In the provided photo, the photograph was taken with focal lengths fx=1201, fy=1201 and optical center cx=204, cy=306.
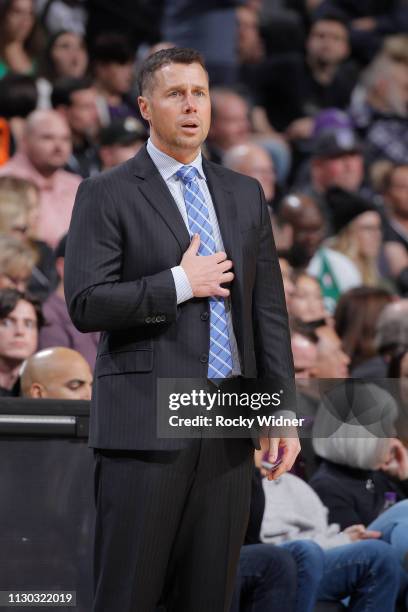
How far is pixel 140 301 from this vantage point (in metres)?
2.36

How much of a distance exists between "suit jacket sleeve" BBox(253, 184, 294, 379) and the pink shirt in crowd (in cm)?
365

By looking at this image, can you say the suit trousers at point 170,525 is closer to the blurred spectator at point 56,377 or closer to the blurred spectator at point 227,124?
the blurred spectator at point 56,377

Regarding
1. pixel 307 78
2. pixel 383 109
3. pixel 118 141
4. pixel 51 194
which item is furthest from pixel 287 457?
pixel 307 78

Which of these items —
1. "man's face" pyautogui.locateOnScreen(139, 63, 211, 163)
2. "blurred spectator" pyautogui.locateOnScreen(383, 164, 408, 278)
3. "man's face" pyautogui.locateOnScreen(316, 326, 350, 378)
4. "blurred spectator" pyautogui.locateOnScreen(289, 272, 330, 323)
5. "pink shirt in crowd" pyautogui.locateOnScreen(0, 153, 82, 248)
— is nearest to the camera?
"man's face" pyautogui.locateOnScreen(139, 63, 211, 163)

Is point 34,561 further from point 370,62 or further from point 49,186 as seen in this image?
point 370,62

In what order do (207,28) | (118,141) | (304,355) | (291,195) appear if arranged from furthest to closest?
(207,28) < (291,195) < (118,141) < (304,355)

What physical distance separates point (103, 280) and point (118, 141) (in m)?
4.31

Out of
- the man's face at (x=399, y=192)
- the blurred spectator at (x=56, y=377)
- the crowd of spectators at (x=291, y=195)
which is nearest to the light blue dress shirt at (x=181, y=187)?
the crowd of spectators at (x=291, y=195)

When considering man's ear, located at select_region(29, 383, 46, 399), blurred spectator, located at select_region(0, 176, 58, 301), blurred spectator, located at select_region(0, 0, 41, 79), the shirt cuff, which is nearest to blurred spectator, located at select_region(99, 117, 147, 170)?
blurred spectator, located at select_region(0, 176, 58, 301)

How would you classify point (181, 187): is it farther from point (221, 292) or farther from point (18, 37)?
point (18, 37)

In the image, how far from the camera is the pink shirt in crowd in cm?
623

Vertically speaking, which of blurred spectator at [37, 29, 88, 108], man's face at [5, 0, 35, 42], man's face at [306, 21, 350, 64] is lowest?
blurred spectator at [37, 29, 88, 108]

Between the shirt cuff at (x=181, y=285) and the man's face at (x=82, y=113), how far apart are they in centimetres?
480

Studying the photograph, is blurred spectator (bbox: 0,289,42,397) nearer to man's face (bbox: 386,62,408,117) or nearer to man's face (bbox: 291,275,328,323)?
man's face (bbox: 291,275,328,323)
